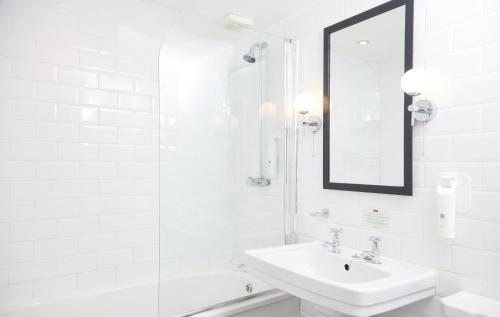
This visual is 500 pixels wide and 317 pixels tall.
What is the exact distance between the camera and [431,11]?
61.7 inches

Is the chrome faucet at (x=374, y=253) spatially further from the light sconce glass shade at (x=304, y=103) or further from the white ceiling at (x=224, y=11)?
the white ceiling at (x=224, y=11)

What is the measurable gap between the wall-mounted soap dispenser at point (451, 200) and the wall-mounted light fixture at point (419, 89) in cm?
29

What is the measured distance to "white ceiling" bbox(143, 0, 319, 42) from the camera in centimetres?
200

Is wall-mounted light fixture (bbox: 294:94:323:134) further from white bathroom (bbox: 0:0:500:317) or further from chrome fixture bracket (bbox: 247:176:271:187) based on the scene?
chrome fixture bracket (bbox: 247:176:271:187)

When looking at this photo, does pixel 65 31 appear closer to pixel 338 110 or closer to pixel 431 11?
pixel 338 110

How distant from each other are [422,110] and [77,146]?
200 centimetres

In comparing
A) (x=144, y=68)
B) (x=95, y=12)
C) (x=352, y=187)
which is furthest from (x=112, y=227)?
(x=352, y=187)

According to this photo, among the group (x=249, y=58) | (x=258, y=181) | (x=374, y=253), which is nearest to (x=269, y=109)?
(x=249, y=58)

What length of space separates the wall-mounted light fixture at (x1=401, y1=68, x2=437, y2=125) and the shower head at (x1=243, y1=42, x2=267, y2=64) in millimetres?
1013

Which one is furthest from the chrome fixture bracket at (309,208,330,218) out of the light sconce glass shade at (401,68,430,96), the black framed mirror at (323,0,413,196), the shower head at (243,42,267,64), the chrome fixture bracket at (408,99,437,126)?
the shower head at (243,42,267,64)

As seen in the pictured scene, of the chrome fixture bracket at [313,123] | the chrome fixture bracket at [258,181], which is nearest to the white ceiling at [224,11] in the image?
the chrome fixture bracket at [313,123]

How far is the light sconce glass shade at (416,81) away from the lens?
5.05 feet

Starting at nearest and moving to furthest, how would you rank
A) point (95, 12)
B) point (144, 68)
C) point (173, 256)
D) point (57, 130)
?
point (173, 256) → point (57, 130) → point (95, 12) → point (144, 68)

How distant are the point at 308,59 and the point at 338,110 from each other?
1.46 feet
